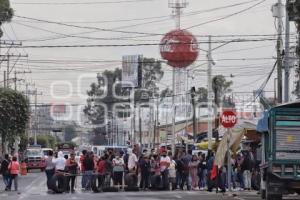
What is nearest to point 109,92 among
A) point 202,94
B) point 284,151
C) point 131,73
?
point 202,94

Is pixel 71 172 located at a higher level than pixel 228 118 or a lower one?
lower

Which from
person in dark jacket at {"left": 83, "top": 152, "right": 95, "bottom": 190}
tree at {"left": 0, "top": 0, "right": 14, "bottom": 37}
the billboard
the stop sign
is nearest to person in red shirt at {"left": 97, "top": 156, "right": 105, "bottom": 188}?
person in dark jacket at {"left": 83, "top": 152, "right": 95, "bottom": 190}

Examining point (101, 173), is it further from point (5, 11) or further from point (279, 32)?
point (5, 11)

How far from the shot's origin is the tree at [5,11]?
161 ft

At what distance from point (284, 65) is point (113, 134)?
4890 inches

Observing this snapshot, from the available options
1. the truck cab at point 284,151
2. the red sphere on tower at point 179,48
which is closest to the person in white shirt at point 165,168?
the truck cab at point 284,151

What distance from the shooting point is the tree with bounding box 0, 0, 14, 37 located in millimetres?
49000

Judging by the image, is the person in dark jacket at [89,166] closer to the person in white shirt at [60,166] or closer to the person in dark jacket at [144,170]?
the person in white shirt at [60,166]

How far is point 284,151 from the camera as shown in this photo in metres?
24.1

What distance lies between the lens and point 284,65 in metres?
38.0

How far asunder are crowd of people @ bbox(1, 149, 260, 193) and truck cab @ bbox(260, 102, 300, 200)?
387 inches

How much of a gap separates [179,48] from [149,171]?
24900 mm

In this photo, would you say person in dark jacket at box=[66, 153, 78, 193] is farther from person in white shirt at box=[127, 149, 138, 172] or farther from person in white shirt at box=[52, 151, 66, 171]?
person in white shirt at box=[127, 149, 138, 172]

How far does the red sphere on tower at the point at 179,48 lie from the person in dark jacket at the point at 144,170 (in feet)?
65.3
